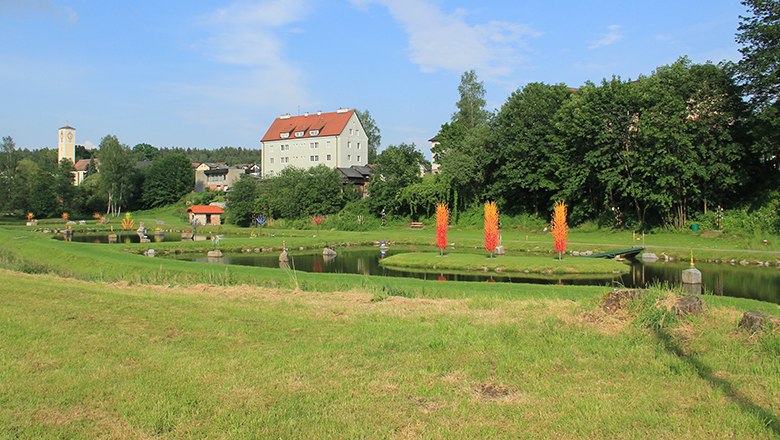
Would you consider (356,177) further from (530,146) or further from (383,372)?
(383,372)

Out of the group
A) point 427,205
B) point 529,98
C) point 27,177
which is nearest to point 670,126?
point 529,98

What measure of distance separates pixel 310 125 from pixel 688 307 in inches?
3795

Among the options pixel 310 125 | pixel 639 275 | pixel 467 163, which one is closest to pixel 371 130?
pixel 310 125

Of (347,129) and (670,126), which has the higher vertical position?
(347,129)

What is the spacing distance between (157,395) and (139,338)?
3546 millimetres

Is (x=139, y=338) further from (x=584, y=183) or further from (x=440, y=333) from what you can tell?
(x=584, y=183)

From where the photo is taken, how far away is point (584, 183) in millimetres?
58344

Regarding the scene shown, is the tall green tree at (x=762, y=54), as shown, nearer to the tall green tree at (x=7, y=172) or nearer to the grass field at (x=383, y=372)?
the grass field at (x=383, y=372)

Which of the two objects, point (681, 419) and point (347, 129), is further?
point (347, 129)

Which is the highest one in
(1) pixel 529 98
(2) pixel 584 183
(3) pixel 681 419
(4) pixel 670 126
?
(1) pixel 529 98

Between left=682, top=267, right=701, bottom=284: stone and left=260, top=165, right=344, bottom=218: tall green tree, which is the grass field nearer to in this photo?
left=682, top=267, right=701, bottom=284: stone

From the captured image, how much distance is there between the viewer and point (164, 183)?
112000 millimetres

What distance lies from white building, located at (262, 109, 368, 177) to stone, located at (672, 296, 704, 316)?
88.1m

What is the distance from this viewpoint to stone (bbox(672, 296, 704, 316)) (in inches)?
453
